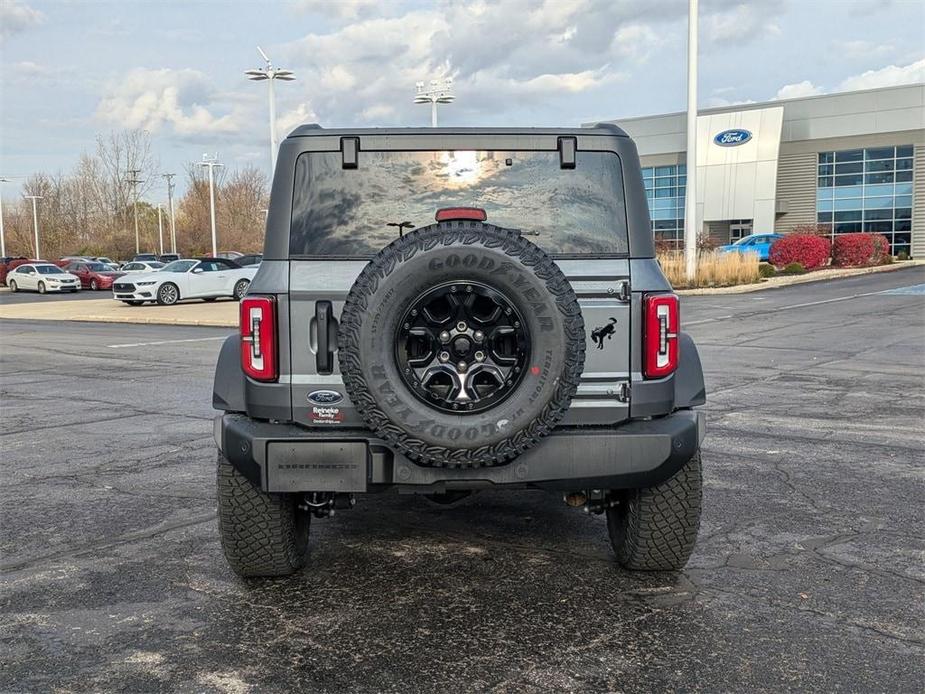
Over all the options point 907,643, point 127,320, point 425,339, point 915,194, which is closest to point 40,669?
point 425,339

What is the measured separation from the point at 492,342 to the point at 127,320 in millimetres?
21695

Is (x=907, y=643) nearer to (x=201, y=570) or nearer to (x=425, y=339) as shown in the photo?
(x=425, y=339)

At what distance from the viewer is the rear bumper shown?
3.73 metres

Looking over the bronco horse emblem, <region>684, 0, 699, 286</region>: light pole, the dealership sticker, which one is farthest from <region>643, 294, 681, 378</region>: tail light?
<region>684, 0, 699, 286</region>: light pole

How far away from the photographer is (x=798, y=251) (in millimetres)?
35969

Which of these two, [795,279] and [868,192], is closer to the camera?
[795,279]

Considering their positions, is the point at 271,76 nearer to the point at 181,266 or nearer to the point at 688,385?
the point at 181,266

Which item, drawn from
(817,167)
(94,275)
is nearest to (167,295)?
(94,275)

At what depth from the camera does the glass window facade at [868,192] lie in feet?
169

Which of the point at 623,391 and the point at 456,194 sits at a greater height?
the point at 456,194

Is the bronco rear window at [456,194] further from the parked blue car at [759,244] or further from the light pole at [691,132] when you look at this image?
the parked blue car at [759,244]

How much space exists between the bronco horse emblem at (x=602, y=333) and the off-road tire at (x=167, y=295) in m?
27.2

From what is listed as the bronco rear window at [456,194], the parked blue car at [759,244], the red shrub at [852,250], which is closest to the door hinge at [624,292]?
the bronco rear window at [456,194]

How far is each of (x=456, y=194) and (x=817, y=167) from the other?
183ft
